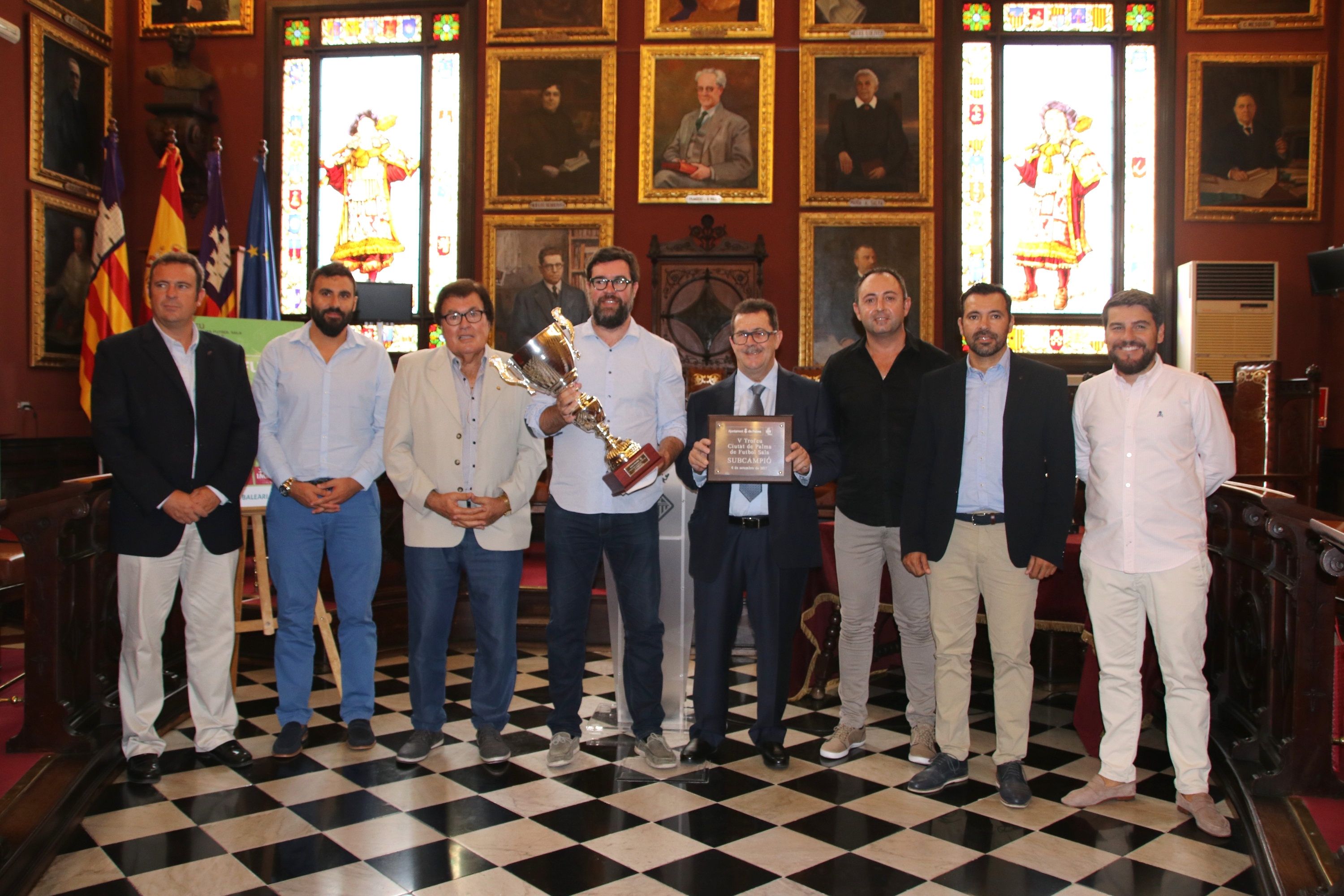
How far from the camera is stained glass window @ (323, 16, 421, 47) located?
27.9ft

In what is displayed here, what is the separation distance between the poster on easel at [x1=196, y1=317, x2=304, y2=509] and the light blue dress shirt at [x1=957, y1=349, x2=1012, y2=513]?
2853 mm

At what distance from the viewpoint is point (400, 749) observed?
365 cm

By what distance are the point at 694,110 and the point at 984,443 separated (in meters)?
5.73

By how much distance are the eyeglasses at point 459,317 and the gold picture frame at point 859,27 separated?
5.69m

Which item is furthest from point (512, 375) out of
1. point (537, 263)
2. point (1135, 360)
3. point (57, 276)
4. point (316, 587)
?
point (57, 276)

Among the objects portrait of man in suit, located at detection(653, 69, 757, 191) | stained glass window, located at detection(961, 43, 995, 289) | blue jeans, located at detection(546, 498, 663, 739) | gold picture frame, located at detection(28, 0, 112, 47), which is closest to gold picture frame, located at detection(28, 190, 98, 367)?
gold picture frame, located at detection(28, 0, 112, 47)

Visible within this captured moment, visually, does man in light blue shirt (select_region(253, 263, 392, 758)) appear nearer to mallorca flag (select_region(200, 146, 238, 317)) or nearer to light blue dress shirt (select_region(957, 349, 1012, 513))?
light blue dress shirt (select_region(957, 349, 1012, 513))

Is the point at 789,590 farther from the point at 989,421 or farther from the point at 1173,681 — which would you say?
the point at 1173,681

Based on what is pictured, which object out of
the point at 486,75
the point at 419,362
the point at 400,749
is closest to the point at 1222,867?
the point at 400,749

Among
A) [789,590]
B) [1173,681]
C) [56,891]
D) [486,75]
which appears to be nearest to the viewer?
[56,891]

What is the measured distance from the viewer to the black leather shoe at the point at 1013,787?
3236mm

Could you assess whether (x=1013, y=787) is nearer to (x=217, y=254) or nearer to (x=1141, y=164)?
(x=1141, y=164)

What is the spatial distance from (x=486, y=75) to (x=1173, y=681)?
288 inches

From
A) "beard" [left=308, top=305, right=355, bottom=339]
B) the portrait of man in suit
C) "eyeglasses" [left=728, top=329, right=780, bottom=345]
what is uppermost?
the portrait of man in suit
